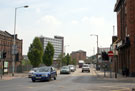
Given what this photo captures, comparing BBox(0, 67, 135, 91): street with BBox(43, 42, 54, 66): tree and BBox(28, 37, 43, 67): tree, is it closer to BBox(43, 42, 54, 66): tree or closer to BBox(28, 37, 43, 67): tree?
BBox(28, 37, 43, 67): tree

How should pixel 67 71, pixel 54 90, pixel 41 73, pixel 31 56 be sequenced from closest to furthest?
1. pixel 54 90
2. pixel 41 73
3. pixel 67 71
4. pixel 31 56

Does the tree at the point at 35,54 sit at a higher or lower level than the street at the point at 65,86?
higher

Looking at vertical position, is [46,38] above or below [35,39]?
above

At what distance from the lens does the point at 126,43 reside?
35.2 metres

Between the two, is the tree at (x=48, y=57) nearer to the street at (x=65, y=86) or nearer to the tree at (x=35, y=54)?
the tree at (x=35, y=54)

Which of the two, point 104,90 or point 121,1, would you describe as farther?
point 121,1

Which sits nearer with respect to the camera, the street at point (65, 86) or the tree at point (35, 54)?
the street at point (65, 86)

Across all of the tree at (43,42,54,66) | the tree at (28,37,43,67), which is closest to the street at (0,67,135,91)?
the tree at (28,37,43,67)

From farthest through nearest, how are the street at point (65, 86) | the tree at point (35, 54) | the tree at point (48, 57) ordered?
the tree at point (48, 57) < the tree at point (35, 54) < the street at point (65, 86)

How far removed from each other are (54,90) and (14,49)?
23.8 metres

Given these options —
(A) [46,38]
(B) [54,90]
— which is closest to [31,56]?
(B) [54,90]

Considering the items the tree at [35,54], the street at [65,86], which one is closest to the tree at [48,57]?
the tree at [35,54]

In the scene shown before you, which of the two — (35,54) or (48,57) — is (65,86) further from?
(48,57)

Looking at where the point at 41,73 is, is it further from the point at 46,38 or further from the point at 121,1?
the point at 46,38
